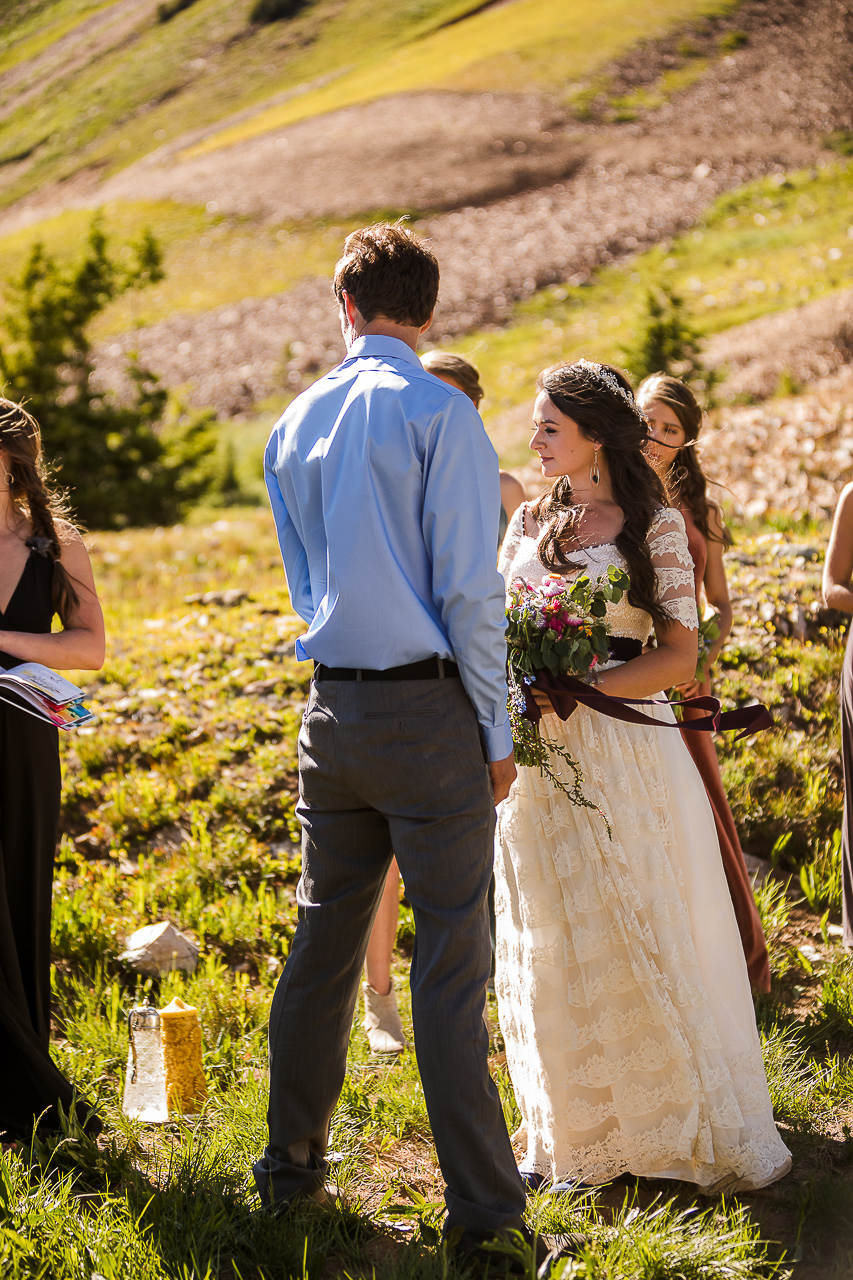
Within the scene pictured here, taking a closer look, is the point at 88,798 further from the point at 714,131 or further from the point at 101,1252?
the point at 714,131

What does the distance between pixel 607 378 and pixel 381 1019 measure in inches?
95.4

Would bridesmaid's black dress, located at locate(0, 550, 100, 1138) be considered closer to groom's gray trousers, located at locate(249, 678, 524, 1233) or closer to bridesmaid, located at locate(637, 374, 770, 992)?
groom's gray trousers, located at locate(249, 678, 524, 1233)

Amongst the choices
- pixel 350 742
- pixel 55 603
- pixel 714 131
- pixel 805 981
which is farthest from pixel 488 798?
pixel 714 131

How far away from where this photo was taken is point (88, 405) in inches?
650

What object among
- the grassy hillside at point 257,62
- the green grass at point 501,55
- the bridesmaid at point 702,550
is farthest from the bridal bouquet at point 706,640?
the green grass at point 501,55

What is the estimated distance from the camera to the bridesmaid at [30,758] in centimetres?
311

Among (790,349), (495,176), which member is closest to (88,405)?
(790,349)

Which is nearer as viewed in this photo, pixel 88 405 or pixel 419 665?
pixel 419 665

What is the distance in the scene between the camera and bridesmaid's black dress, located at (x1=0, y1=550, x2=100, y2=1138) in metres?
3.10

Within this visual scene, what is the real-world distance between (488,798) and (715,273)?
28.2 m

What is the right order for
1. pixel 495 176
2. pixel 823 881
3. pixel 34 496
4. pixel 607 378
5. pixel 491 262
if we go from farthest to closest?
pixel 495 176 < pixel 491 262 < pixel 823 881 < pixel 34 496 < pixel 607 378

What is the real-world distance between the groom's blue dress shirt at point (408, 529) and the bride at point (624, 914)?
2.41 feet

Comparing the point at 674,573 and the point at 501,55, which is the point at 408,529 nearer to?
the point at 674,573

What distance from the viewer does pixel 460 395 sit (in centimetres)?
247
